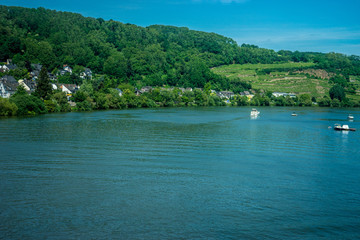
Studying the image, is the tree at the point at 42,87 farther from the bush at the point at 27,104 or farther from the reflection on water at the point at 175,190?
the reflection on water at the point at 175,190

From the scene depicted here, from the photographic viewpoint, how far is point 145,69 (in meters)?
116

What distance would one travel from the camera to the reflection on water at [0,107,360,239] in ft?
35.4

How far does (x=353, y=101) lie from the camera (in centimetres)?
10075

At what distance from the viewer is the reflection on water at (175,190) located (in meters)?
10.8

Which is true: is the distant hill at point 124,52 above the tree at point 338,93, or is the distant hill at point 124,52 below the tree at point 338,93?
above

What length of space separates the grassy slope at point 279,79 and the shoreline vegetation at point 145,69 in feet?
1.09

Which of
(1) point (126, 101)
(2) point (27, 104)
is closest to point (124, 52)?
(1) point (126, 101)

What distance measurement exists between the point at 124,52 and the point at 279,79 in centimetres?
5972

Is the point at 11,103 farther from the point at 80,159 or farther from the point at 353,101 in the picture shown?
the point at 353,101

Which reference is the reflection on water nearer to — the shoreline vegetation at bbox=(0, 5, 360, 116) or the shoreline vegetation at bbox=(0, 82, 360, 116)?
the shoreline vegetation at bbox=(0, 82, 360, 116)

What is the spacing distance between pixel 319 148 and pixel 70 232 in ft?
69.2

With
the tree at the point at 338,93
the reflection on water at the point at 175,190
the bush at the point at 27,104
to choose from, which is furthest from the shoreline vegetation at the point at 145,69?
the reflection on water at the point at 175,190

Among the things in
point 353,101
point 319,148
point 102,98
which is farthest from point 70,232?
point 353,101

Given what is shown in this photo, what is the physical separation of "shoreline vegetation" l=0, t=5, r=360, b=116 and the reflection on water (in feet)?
119
